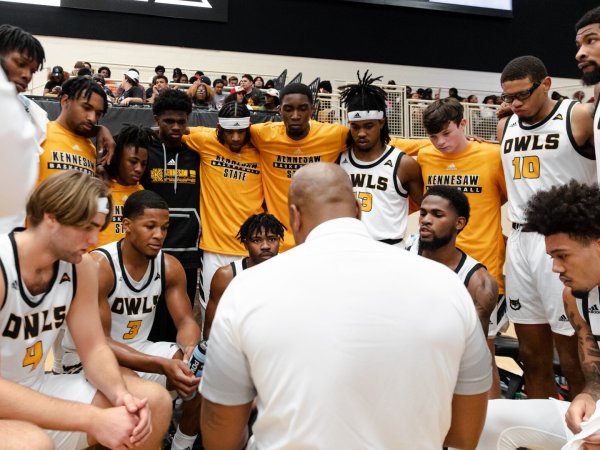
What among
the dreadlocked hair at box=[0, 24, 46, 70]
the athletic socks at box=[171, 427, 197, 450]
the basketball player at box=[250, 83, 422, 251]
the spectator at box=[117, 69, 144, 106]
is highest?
the spectator at box=[117, 69, 144, 106]

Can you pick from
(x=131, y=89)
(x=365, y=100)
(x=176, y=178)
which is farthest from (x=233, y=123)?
(x=131, y=89)

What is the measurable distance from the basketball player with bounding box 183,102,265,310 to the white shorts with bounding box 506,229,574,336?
6.38 ft

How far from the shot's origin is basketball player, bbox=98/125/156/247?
13.0 feet

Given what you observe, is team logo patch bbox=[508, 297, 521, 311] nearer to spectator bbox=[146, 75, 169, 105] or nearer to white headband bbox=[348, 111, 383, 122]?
white headband bbox=[348, 111, 383, 122]

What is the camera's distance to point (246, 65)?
15.1m

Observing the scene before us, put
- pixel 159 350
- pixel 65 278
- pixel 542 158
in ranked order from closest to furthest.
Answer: pixel 65 278, pixel 159 350, pixel 542 158

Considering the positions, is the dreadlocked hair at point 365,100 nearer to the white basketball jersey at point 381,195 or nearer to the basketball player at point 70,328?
the white basketball jersey at point 381,195

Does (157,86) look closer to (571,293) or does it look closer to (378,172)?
(378,172)

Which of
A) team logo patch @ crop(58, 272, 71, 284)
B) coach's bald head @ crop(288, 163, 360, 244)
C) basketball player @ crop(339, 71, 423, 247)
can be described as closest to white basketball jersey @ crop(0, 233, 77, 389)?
team logo patch @ crop(58, 272, 71, 284)

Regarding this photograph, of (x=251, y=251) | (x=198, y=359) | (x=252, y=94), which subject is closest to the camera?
(x=198, y=359)

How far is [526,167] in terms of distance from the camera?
3531 millimetres

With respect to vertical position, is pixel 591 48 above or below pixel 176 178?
above

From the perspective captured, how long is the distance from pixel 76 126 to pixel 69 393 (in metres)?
2.10

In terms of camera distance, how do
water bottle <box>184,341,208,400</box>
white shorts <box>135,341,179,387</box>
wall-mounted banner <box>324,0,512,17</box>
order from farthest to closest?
1. wall-mounted banner <box>324,0,512,17</box>
2. white shorts <box>135,341,179,387</box>
3. water bottle <box>184,341,208,400</box>
